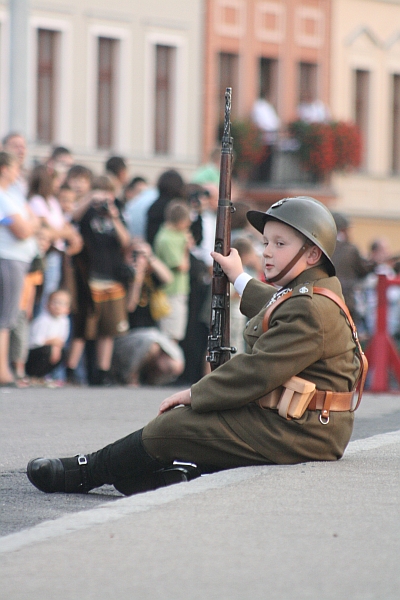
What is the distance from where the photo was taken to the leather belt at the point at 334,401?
5887 mm

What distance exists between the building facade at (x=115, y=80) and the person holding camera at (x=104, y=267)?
15.6 meters

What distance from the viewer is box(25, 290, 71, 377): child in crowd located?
12570 millimetres

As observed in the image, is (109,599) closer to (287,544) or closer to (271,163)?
(287,544)

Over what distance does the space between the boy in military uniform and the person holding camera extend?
269 inches

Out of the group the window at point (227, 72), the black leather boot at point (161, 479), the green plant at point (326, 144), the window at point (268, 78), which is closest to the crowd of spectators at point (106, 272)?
the black leather boot at point (161, 479)

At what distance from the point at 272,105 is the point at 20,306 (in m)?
24.2

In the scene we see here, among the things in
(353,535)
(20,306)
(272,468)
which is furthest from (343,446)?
(20,306)

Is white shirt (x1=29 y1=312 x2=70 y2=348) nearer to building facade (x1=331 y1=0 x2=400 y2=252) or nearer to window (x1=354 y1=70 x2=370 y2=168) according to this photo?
building facade (x1=331 y1=0 x2=400 y2=252)

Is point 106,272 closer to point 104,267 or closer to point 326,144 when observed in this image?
point 104,267

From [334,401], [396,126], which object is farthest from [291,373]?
[396,126]

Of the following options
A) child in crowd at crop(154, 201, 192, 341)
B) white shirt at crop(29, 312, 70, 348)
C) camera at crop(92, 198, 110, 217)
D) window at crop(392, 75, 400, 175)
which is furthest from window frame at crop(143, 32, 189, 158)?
white shirt at crop(29, 312, 70, 348)

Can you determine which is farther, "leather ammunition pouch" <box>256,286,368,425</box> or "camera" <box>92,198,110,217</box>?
"camera" <box>92,198,110,217</box>

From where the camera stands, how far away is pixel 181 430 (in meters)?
5.93

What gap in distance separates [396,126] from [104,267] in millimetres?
27139
